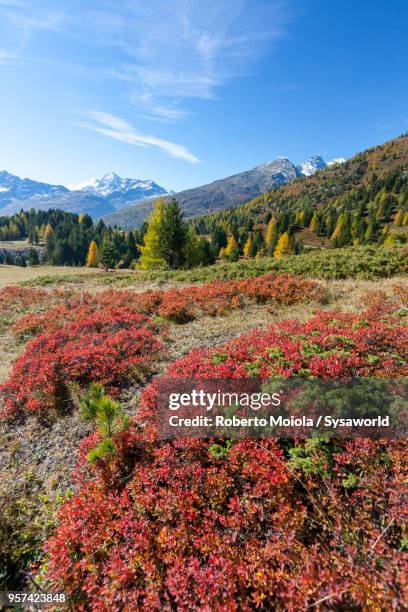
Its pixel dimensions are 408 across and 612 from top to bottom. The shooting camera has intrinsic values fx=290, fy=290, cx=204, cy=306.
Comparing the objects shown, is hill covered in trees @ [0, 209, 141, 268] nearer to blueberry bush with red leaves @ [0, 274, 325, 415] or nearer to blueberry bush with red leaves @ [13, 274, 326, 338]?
blueberry bush with red leaves @ [13, 274, 326, 338]

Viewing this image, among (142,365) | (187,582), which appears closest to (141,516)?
(187,582)

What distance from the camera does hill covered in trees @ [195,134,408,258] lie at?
299ft

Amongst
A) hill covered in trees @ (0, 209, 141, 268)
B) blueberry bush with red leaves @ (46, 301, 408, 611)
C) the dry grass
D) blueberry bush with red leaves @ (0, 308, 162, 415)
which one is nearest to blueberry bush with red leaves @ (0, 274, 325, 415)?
blueberry bush with red leaves @ (0, 308, 162, 415)

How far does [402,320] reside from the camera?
31.7 ft

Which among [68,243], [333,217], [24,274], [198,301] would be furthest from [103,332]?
[333,217]

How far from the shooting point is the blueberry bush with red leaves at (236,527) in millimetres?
3580

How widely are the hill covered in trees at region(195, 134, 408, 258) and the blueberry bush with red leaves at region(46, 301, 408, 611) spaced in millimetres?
37880

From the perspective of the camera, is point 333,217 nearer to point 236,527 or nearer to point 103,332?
point 103,332

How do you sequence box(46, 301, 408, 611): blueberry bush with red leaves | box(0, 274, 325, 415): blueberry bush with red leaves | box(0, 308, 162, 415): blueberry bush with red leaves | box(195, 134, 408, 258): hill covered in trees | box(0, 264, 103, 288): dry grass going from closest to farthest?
box(46, 301, 408, 611): blueberry bush with red leaves, box(0, 308, 162, 415): blueberry bush with red leaves, box(0, 274, 325, 415): blueberry bush with red leaves, box(0, 264, 103, 288): dry grass, box(195, 134, 408, 258): hill covered in trees

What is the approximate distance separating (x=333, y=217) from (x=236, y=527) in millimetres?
129195

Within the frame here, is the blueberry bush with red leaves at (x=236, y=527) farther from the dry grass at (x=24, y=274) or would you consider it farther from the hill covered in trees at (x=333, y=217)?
the hill covered in trees at (x=333, y=217)

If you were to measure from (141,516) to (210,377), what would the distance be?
128 inches

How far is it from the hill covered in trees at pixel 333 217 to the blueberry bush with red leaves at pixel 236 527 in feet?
124

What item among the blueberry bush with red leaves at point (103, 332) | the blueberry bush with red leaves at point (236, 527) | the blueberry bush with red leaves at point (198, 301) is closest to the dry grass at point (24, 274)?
the blueberry bush with red leaves at point (103, 332)
